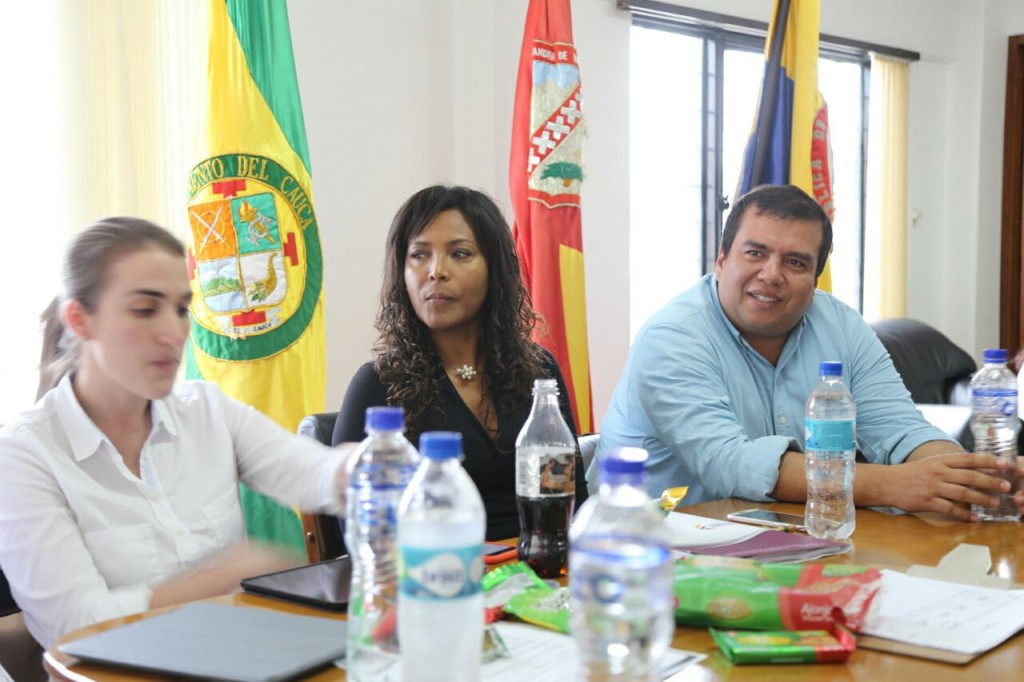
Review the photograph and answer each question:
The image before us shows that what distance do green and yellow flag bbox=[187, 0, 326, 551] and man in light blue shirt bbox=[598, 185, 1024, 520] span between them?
1011 millimetres

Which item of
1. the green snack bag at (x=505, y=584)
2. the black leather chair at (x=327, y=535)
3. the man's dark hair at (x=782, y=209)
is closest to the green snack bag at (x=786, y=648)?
the green snack bag at (x=505, y=584)

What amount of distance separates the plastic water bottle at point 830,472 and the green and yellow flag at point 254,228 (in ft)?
4.68

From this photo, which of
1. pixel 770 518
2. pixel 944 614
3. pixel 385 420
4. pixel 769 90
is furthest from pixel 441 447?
pixel 769 90

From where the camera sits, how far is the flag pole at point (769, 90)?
3.97 m

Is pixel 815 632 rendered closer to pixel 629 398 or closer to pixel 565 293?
pixel 629 398

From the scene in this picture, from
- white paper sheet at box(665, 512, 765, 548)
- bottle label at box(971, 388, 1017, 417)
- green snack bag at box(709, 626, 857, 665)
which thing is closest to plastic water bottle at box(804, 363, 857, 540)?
white paper sheet at box(665, 512, 765, 548)

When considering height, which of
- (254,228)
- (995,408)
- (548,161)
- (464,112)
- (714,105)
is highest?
(714,105)

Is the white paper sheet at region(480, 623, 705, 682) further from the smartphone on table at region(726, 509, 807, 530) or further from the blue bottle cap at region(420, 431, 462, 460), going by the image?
the smartphone on table at region(726, 509, 807, 530)

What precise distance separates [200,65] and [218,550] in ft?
5.57

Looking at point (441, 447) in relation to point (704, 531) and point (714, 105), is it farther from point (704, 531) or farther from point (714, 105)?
point (714, 105)

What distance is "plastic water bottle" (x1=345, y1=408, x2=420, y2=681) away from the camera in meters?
1.01

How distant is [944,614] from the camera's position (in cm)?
123

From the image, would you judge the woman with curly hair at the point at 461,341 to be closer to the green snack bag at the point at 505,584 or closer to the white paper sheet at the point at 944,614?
the green snack bag at the point at 505,584

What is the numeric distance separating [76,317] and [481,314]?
0.92 meters
